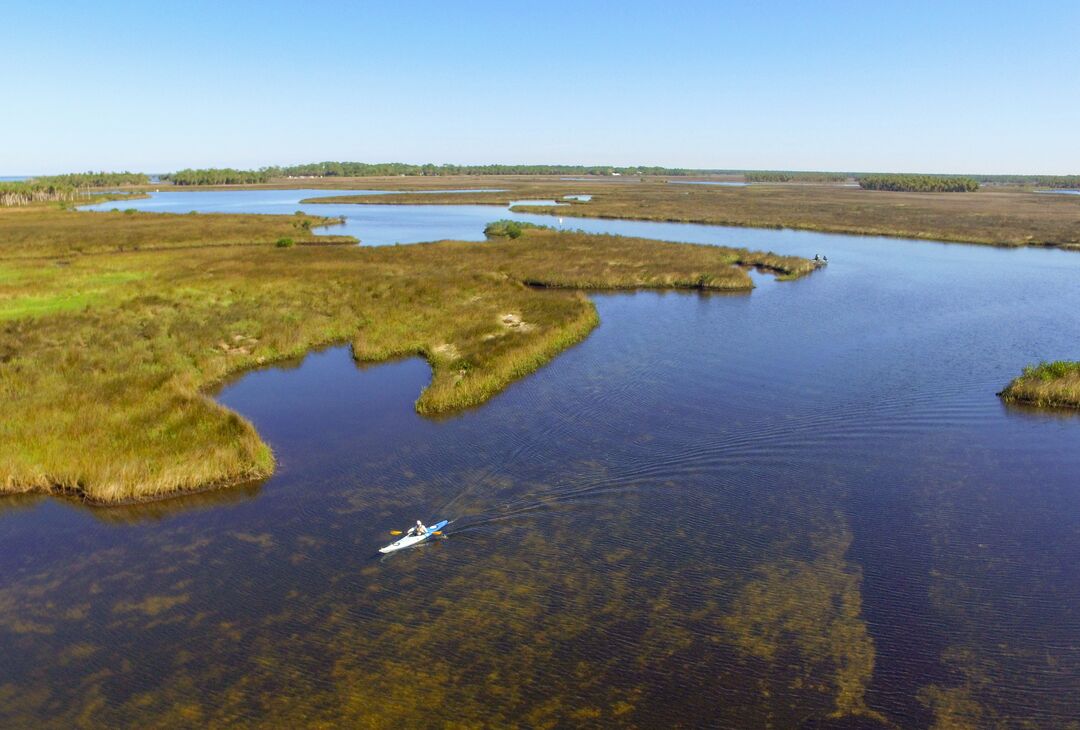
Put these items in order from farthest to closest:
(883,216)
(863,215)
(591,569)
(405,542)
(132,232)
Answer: (863,215) < (883,216) < (132,232) < (405,542) < (591,569)

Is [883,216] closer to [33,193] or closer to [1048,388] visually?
[1048,388]

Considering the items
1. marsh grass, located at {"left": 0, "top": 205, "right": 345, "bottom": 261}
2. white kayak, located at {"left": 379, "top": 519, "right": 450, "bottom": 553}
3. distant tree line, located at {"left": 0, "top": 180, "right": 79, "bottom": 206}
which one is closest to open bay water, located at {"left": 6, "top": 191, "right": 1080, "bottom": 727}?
white kayak, located at {"left": 379, "top": 519, "right": 450, "bottom": 553}

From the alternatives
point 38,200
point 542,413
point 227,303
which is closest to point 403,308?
point 227,303

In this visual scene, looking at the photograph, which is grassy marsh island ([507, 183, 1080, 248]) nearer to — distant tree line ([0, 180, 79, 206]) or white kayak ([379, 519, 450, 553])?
white kayak ([379, 519, 450, 553])

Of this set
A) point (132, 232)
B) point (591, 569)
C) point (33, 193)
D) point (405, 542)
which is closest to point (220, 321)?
point (405, 542)

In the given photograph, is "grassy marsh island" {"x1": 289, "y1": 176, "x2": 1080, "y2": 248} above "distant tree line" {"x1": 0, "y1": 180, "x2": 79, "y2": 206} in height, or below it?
below

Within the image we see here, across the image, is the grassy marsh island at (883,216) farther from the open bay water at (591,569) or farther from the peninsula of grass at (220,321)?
the open bay water at (591,569)

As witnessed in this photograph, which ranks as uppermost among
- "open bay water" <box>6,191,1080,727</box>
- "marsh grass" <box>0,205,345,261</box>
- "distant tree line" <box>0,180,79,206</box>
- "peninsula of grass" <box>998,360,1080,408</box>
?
"distant tree line" <box>0,180,79,206</box>
